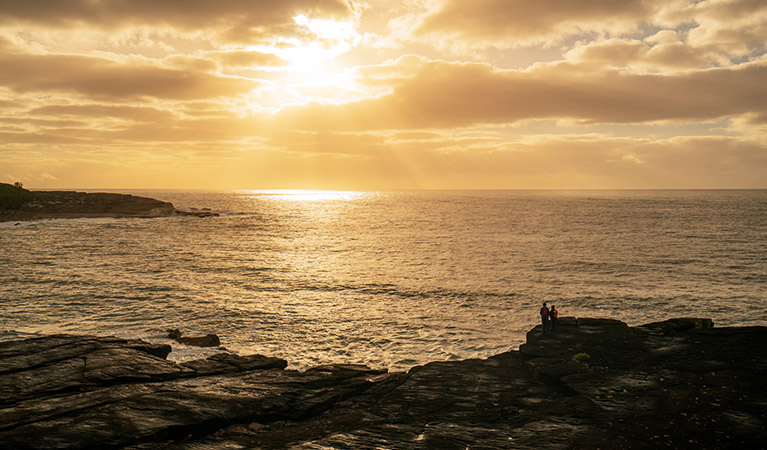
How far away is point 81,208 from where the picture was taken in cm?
14700

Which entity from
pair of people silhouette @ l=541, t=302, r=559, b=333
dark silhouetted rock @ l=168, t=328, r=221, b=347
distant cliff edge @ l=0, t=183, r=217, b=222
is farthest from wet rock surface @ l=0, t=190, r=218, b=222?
pair of people silhouette @ l=541, t=302, r=559, b=333

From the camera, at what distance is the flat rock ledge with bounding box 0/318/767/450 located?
671 inches

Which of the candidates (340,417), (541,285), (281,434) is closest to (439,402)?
(340,417)

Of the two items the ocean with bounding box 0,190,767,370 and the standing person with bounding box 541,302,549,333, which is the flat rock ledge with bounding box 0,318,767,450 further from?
the ocean with bounding box 0,190,767,370

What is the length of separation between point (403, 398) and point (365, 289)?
1228 inches

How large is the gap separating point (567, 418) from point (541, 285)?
35607 millimetres

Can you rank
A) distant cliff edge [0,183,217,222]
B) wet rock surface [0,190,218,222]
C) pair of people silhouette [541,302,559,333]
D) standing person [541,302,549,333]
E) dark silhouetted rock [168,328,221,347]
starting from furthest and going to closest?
wet rock surface [0,190,218,222], distant cliff edge [0,183,217,222], dark silhouetted rock [168,328,221,347], pair of people silhouette [541,302,559,333], standing person [541,302,549,333]

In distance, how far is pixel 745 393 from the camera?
64.7ft

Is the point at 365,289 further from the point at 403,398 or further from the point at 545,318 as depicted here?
the point at 403,398

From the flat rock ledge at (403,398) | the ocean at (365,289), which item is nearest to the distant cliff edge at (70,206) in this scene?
the ocean at (365,289)

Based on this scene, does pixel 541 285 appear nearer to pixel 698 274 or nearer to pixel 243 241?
pixel 698 274

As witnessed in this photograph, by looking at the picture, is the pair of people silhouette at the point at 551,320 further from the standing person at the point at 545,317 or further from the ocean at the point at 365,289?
the ocean at the point at 365,289

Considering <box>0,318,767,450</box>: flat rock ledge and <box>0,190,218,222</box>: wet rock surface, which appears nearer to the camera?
<box>0,318,767,450</box>: flat rock ledge

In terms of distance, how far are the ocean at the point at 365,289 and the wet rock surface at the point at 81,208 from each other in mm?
48314
